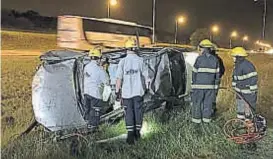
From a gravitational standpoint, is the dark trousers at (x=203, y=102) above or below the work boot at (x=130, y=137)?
above

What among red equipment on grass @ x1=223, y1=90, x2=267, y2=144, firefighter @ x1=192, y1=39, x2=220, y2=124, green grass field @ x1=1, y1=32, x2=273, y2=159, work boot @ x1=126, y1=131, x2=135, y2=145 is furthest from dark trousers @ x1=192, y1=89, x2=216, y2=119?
work boot @ x1=126, y1=131, x2=135, y2=145

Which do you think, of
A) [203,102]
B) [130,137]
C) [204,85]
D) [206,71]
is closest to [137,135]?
[130,137]

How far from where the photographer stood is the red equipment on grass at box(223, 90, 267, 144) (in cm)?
690

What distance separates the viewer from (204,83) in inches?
284

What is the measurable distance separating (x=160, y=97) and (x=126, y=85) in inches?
62.8

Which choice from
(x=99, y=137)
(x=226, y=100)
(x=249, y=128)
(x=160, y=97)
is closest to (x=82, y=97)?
(x=99, y=137)

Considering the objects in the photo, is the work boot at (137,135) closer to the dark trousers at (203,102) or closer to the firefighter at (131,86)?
the firefighter at (131,86)

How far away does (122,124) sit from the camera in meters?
7.84

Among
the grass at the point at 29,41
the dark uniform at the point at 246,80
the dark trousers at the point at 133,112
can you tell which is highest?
the grass at the point at 29,41

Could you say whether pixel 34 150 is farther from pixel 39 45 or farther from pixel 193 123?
pixel 39 45

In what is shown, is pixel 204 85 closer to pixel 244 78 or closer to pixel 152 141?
pixel 244 78

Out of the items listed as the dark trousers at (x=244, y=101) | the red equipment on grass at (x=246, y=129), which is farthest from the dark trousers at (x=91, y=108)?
the dark trousers at (x=244, y=101)

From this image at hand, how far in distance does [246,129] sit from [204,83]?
1.02 metres

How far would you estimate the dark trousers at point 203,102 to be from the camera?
286 inches
